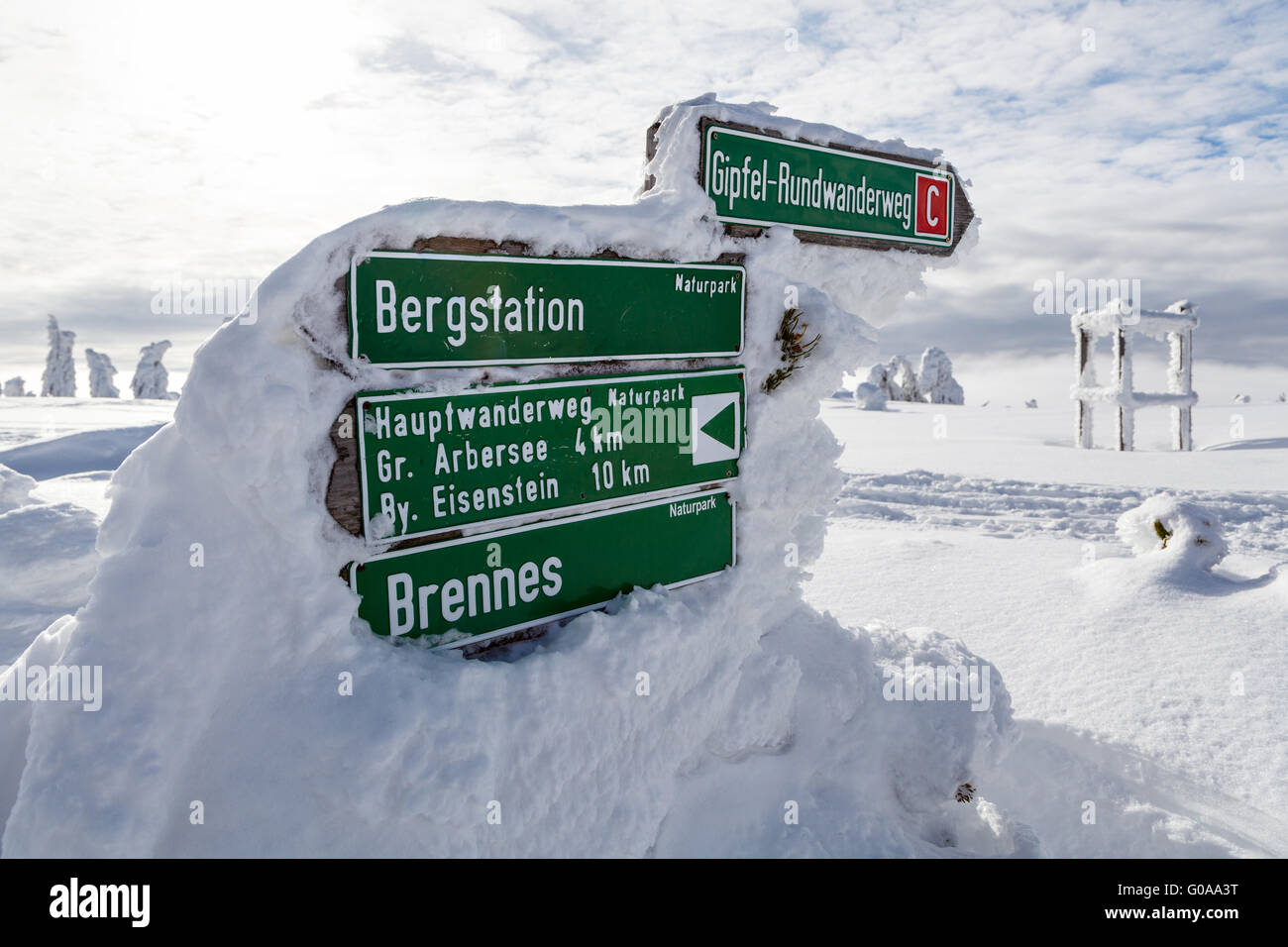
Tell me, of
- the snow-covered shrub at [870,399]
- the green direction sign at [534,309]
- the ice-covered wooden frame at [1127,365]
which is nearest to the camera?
the green direction sign at [534,309]

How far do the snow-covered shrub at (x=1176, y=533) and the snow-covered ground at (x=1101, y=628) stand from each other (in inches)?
8.4

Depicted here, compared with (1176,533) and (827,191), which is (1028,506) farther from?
(827,191)

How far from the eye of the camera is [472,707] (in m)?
2.41

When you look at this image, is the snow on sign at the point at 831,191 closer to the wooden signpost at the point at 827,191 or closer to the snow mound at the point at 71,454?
the wooden signpost at the point at 827,191

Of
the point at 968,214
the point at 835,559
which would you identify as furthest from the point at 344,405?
the point at 835,559

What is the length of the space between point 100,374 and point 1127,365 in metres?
54.2

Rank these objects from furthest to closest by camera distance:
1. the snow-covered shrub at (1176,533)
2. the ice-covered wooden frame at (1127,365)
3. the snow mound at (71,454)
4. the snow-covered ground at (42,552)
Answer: the ice-covered wooden frame at (1127,365) → the snow mound at (71,454) → the snow-covered shrub at (1176,533) → the snow-covered ground at (42,552)

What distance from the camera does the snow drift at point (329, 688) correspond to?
83.4 inches

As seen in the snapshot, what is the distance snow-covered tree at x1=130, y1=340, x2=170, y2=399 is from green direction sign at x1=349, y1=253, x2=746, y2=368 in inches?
1951

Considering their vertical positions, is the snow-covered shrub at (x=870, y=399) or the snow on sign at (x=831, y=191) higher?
the snow-covered shrub at (x=870, y=399)

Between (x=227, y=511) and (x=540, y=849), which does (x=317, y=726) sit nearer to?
(x=227, y=511)

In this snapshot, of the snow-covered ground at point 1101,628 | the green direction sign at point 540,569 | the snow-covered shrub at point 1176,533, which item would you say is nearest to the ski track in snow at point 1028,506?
the snow-covered ground at point 1101,628

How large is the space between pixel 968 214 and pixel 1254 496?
742cm

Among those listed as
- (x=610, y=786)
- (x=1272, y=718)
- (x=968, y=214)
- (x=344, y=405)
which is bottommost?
(x=1272, y=718)
